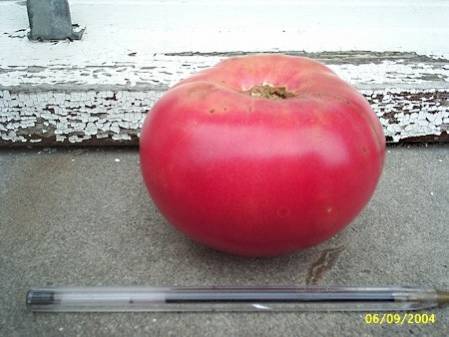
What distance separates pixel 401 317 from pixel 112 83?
766mm

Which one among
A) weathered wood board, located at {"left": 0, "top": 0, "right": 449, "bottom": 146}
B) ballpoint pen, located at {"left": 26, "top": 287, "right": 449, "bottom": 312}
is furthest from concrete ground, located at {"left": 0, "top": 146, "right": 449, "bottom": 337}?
weathered wood board, located at {"left": 0, "top": 0, "right": 449, "bottom": 146}

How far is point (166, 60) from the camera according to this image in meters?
1.25

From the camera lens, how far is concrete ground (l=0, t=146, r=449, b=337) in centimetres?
69

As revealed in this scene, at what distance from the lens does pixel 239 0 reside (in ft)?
5.52

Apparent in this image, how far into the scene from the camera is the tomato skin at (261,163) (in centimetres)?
64

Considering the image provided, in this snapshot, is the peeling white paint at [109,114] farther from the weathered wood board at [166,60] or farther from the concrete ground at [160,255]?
the concrete ground at [160,255]

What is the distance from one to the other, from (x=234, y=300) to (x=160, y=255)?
169 millimetres

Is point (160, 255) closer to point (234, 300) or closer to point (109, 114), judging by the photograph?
point (234, 300)

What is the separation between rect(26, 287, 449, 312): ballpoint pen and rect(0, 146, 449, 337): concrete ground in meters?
0.01

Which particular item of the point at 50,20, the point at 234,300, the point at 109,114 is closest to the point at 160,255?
the point at 234,300

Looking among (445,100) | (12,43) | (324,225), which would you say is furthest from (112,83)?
(445,100)

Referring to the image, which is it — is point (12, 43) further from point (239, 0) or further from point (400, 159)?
point (400, 159)

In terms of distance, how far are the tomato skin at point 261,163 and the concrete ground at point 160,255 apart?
92 mm

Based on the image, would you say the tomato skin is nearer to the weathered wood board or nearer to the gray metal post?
the weathered wood board
